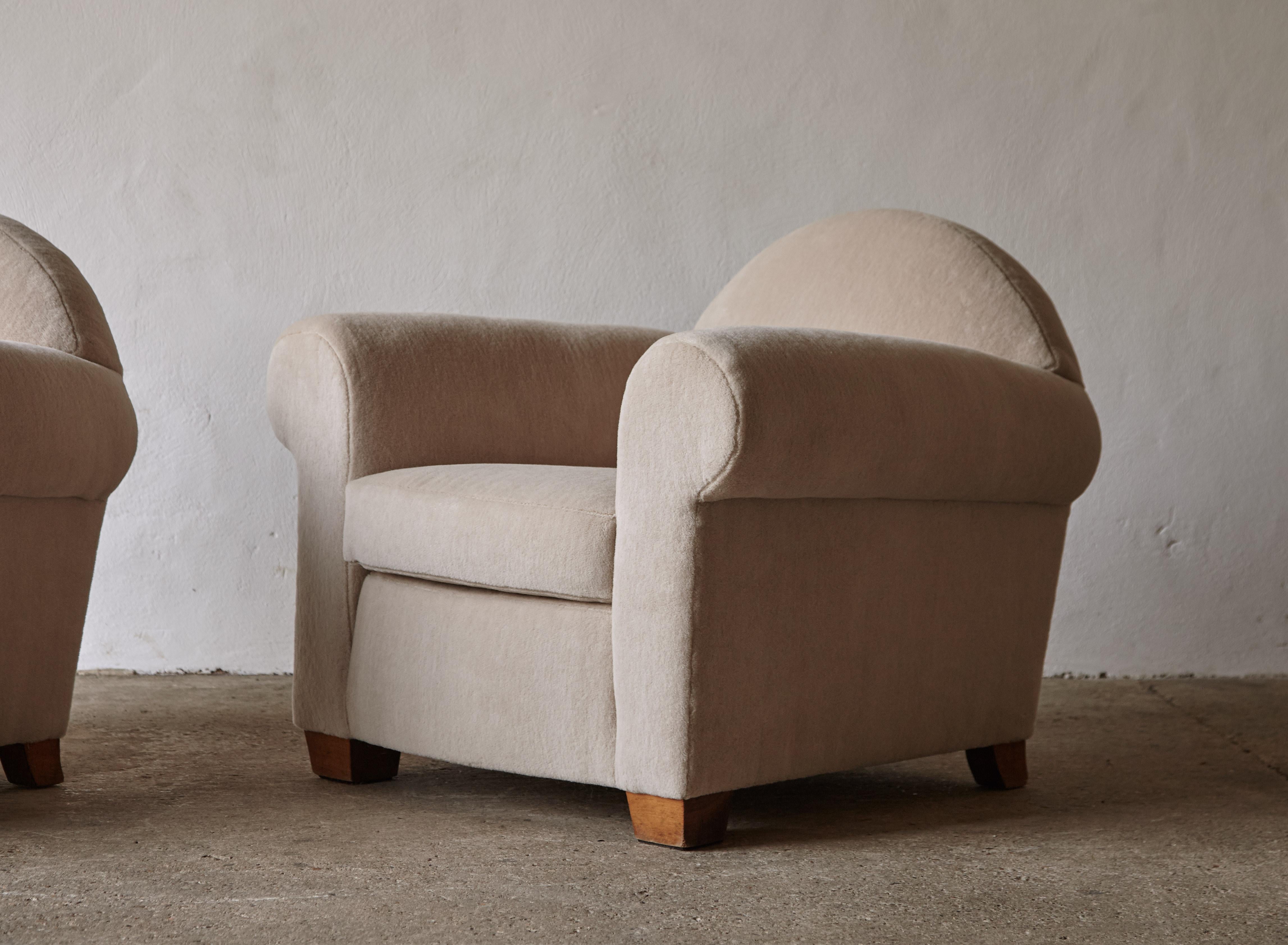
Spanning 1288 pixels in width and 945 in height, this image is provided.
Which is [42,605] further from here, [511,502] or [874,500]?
[874,500]

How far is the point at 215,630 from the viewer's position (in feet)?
10.00

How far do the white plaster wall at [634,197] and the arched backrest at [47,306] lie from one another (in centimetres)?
110

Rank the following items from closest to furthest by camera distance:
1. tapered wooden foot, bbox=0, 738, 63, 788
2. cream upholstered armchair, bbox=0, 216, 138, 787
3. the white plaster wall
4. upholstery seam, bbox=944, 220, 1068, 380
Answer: cream upholstered armchair, bbox=0, 216, 138, 787
tapered wooden foot, bbox=0, 738, 63, 788
upholstery seam, bbox=944, 220, 1068, 380
the white plaster wall

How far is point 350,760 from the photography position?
6.27 ft

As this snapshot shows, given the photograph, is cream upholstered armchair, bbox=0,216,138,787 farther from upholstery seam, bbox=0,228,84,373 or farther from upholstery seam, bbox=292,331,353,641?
upholstery seam, bbox=292,331,353,641

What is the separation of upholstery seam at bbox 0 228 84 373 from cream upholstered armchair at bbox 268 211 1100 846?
27cm

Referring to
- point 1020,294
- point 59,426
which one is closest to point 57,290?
point 59,426

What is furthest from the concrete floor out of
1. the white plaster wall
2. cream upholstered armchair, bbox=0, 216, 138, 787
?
the white plaster wall

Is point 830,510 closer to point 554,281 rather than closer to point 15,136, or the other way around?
point 554,281

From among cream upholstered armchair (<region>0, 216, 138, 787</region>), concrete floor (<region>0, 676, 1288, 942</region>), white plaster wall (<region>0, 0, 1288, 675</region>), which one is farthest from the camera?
white plaster wall (<region>0, 0, 1288, 675</region>)

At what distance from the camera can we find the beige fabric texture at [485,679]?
1617 millimetres

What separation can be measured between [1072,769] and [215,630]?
187 centimetres

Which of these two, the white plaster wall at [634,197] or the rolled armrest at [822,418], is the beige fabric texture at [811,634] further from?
the white plaster wall at [634,197]

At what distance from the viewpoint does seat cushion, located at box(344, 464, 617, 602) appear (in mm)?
1595
